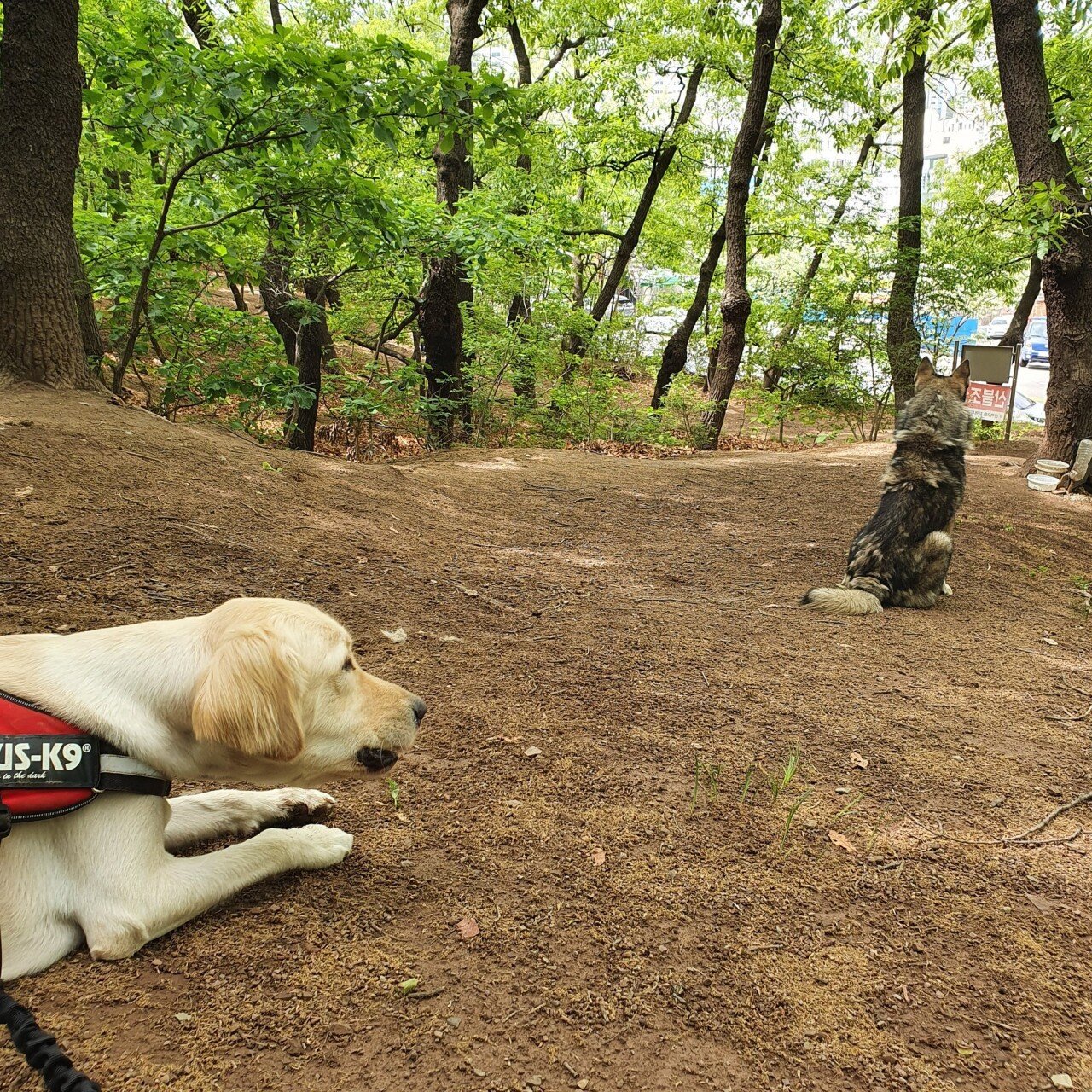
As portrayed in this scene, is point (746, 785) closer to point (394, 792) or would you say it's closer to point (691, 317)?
point (394, 792)

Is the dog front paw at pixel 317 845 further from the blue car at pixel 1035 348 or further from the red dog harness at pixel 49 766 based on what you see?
the blue car at pixel 1035 348

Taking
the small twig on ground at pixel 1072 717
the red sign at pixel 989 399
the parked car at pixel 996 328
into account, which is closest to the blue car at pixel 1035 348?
the parked car at pixel 996 328

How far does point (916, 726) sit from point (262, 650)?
9.73ft

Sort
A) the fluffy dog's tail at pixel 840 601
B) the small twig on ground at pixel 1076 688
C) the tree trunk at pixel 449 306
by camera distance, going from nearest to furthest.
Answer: the small twig on ground at pixel 1076 688 → the fluffy dog's tail at pixel 840 601 → the tree trunk at pixel 449 306

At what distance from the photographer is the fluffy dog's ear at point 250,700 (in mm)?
1837

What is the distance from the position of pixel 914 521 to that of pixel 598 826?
13.2 feet

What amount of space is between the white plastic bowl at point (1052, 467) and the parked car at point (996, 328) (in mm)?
16022

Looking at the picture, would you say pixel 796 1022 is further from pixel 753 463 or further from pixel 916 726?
pixel 753 463

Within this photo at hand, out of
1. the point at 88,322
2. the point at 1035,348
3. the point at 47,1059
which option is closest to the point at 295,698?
the point at 47,1059

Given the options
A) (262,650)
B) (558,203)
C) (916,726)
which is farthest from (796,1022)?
(558,203)

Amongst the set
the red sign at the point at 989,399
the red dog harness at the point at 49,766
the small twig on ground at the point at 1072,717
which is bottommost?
the small twig on ground at the point at 1072,717

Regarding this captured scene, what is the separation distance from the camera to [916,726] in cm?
340

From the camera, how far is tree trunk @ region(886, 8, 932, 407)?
1358cm

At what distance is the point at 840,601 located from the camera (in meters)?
5.09
